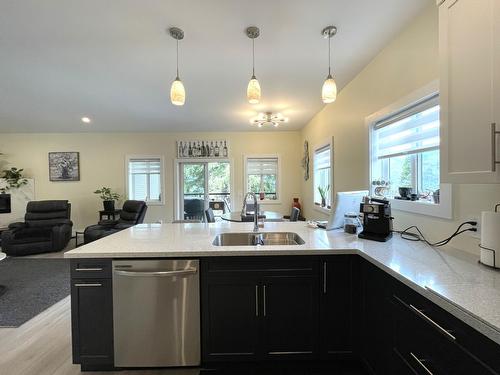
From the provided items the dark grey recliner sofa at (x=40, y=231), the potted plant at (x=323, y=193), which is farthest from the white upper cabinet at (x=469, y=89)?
the dark grey recliner sofa at (x=40, y=231)

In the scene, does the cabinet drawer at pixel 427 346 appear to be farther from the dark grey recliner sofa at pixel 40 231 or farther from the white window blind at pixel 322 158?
the dark grey recliner sofa at pixel 40 231

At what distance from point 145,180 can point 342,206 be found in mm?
5071

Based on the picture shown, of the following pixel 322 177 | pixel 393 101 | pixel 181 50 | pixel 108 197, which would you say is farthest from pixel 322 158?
pixel 108 197

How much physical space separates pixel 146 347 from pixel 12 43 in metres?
3.01

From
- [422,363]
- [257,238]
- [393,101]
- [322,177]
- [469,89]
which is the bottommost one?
[422,363]

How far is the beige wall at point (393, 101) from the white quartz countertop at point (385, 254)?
24cm

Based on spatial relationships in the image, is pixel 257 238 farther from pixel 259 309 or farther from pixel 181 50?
pixel 181 50

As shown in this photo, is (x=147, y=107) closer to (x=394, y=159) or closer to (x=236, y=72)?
(x=236, y=72)

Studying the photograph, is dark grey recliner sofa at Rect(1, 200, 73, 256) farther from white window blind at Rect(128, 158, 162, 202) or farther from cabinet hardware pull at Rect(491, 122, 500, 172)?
cabinet hardware pull at Rect(491, 122, 500, 172)

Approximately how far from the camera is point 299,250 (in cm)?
157

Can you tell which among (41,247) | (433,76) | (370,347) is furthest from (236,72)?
(41,247)

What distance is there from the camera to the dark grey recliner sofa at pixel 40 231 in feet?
14.1

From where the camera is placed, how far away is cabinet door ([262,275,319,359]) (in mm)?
1600

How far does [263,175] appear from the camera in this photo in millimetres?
5957
